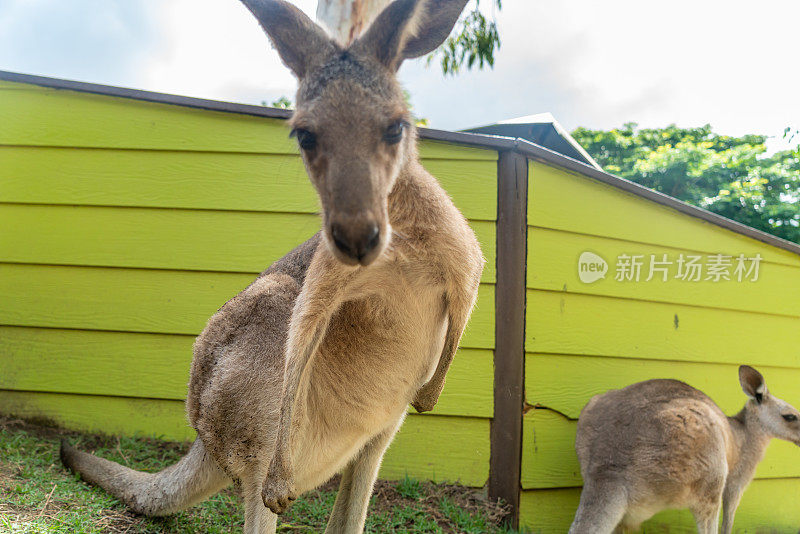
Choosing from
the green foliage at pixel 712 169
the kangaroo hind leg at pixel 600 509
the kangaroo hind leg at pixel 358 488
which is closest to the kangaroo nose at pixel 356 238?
the kangaroo hind leg at pixel 358 488

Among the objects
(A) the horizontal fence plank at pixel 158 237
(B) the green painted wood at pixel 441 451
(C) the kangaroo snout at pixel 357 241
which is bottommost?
(B) the green painted wood at pixel 441 451

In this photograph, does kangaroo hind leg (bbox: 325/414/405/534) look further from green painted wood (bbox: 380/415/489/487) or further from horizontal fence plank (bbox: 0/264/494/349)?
horizontal fence plank (bbox: 0/264/494/349)

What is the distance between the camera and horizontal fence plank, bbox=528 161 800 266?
329 cm

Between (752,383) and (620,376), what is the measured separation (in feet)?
3.30

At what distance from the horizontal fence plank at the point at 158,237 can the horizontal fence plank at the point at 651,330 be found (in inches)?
17.8

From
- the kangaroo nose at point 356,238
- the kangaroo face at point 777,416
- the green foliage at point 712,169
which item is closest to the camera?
the kangaroo nose at point 356,238

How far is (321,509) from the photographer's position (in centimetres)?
275

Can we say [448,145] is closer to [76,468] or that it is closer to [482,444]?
[482,444]

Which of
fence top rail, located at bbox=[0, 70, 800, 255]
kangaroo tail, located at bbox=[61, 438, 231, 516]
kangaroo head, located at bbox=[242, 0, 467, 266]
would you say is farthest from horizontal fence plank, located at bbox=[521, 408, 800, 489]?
kangaroo head, located at bbox=[242, 0, 467, 266]

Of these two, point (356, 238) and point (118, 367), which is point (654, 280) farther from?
point (118, 367)

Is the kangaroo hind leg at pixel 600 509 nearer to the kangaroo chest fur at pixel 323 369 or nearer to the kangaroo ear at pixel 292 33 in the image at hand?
the kangaroo chest fur at pixel 323 369

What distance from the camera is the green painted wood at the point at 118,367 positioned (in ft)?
10.2

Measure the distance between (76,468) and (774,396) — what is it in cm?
427

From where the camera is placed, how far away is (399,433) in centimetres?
310
